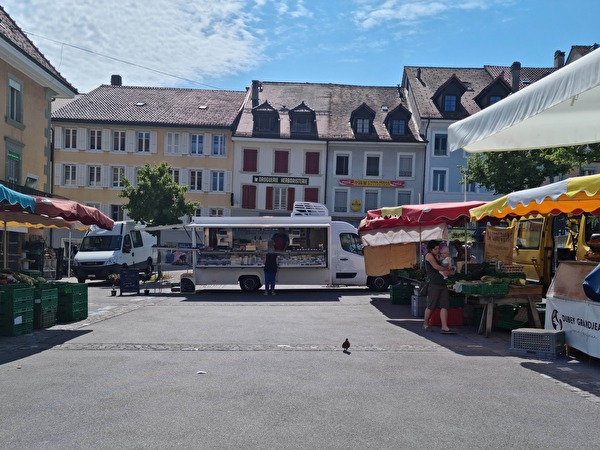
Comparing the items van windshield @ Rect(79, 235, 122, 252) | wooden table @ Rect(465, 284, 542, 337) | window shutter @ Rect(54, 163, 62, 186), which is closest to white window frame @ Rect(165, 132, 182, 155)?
window shutter @ Rect(54, 163, 62, 186)

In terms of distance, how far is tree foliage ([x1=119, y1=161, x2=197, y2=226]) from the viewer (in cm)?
3488

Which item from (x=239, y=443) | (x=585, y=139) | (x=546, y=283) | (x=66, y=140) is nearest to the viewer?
Answer: (x=239, y=443)

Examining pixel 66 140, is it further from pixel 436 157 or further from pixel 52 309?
pixel 52 309

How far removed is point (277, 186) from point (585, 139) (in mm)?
38535

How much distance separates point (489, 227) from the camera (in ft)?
51.2

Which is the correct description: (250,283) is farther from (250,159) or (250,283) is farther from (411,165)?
(411,165)

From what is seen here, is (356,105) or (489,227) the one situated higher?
(356,105)

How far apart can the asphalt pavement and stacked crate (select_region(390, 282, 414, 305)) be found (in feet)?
15.0

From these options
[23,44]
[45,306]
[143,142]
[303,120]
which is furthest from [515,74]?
[45,306]

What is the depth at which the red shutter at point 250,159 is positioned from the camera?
4503 cm

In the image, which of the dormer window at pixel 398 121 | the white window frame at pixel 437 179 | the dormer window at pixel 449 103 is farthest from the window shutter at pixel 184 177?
the dormer window at pixel 449 103

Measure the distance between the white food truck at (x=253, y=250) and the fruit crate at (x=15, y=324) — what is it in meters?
9.40

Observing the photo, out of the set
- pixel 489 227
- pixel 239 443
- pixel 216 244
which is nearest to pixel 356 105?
pixel 216 244

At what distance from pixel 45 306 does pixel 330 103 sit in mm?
Result: 39820
